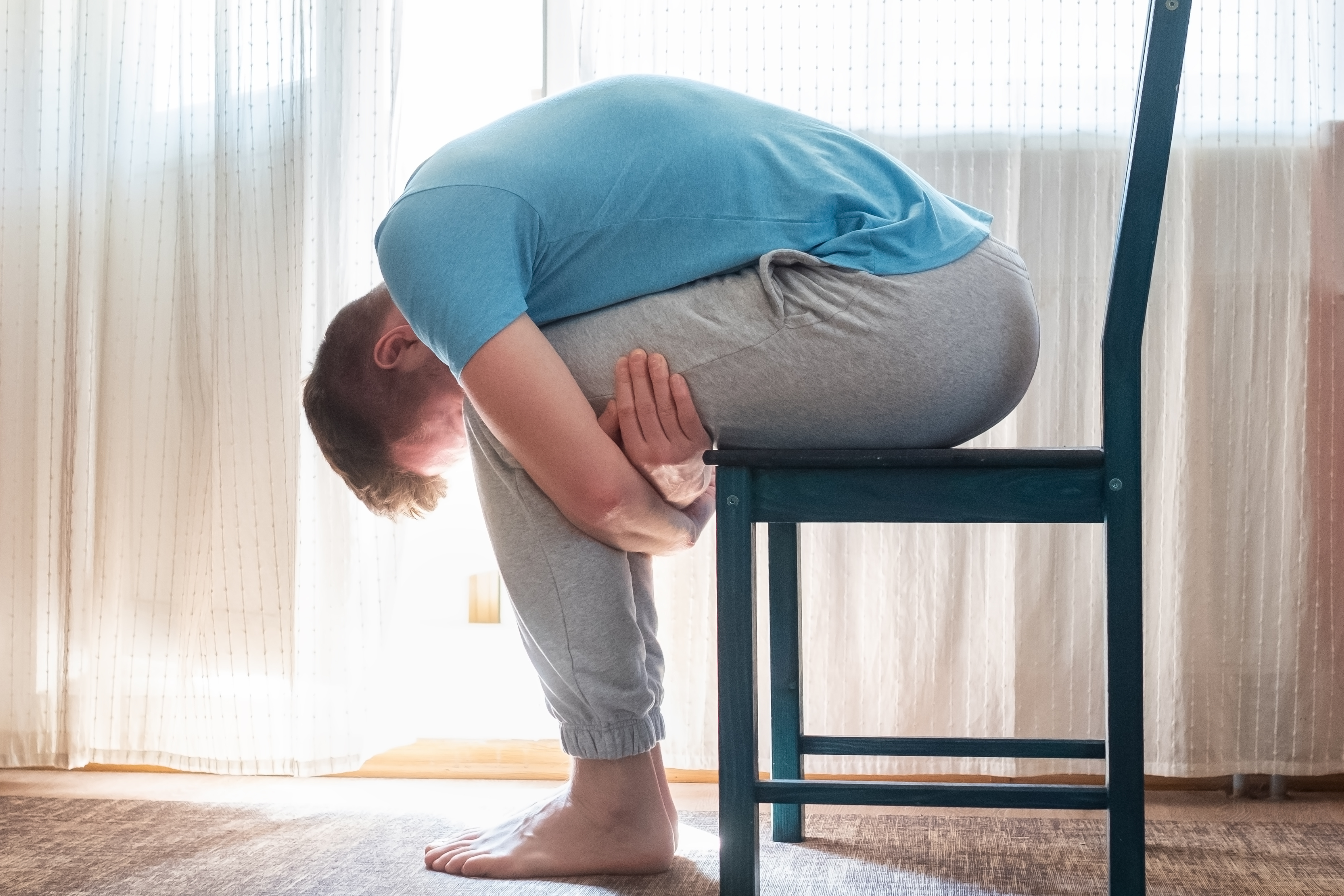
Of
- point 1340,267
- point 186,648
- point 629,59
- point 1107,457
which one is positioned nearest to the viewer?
point 1107,457

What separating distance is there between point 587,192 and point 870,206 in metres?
0.22

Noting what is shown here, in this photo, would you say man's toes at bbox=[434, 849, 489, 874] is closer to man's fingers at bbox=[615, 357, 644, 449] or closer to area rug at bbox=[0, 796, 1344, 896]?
area rug at bbox=[0, 796, 1344, 896]

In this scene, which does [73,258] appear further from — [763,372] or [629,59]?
[763,372]

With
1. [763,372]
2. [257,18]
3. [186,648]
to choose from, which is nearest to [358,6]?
[257,18]

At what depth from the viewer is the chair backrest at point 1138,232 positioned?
2.51 ft

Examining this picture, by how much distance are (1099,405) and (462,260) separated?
937mm

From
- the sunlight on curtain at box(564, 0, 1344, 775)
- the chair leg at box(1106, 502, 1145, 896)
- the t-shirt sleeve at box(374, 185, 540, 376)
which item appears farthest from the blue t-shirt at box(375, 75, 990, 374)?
the sunlight on curtain at box(564, 0, 1344, 775)

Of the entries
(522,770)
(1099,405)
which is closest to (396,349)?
(522,770)

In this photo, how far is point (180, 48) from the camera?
1.63 metres

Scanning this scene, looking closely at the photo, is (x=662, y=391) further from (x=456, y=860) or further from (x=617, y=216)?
→ (x=456, y=860)

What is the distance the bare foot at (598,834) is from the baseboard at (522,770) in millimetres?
453

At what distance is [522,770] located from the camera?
1.57m

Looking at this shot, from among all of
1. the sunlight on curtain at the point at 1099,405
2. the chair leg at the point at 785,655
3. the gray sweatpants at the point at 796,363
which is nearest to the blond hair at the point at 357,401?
the gray sweatpants at the point at 796,363

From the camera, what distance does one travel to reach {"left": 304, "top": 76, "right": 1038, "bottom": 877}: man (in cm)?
83
